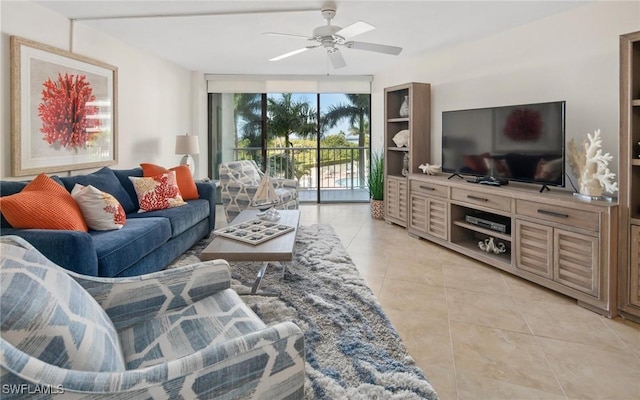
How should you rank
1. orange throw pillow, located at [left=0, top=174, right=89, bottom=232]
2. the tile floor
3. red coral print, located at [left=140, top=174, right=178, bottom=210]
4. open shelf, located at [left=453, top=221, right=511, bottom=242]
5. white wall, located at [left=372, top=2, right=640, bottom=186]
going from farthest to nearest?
red coral print, located at [left=140, top=174, right=178, bottom=210] < open shelf, located at [left=453, top=221, right=511, bottom=242] < white wall, located at [left=372, top=2, right=640, bottom=186] < orange throw pillow, located at [left=0, top=174, right=89, bottom=232] < the tile floor

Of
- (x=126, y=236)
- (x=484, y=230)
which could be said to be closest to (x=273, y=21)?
(x=126, y=236)

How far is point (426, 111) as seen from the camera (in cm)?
506

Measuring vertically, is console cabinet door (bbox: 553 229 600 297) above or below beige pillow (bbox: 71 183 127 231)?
below

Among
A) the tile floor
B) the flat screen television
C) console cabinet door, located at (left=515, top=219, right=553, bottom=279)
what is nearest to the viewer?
the tile floor

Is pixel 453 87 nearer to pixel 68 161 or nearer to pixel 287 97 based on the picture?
pixel 287 97

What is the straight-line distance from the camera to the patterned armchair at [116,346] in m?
0.85

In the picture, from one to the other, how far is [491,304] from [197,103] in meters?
5.52

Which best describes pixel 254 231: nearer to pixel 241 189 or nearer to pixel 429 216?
pixel 241 189

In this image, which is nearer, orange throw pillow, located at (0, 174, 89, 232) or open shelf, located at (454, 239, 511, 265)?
orange throw pillow, located at (0, 174, 89, 232)

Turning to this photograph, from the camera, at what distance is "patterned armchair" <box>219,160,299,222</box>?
16.2ft

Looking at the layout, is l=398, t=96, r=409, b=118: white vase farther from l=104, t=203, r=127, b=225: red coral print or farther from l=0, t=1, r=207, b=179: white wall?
l=104, t=203, r=127, b=225: red coral print

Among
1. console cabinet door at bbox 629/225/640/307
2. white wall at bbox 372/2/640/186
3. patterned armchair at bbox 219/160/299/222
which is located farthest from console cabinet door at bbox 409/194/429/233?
console cabinet door at bbox 629/225/640/307

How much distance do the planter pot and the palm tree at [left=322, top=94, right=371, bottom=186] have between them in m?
1.62

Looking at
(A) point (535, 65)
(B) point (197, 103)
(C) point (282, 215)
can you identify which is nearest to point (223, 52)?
(B) point (197, 103)
